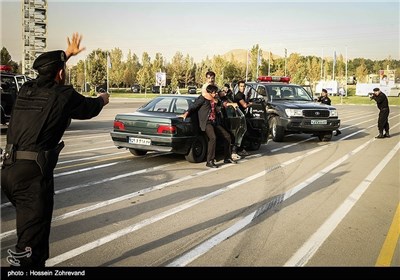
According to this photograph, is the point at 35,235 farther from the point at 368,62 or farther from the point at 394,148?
the point at 368,62

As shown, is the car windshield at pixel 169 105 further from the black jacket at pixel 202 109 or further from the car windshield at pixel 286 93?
the car windshield at pixel 286 93

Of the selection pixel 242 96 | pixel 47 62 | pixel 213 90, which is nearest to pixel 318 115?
pixel 242 96

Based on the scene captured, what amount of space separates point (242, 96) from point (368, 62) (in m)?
144

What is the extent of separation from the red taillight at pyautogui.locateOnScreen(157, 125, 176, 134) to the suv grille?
5713mm

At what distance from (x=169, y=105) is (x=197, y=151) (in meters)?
1.26

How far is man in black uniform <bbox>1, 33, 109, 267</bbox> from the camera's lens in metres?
2.86

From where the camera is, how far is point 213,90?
8.23m

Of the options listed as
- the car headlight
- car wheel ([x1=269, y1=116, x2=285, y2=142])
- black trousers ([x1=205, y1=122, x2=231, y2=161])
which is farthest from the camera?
car wheel ([x1=269, y1=116, x2=285, y2=142])

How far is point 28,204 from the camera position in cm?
286

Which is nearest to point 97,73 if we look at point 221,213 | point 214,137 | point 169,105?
point 169,105

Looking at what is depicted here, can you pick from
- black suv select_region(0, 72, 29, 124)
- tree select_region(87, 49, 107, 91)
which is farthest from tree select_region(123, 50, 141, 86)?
black suv select_region(0, 72, 29, 124)

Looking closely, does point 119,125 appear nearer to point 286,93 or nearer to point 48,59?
point 48,59

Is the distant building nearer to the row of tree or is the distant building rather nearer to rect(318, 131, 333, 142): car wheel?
the row of tree

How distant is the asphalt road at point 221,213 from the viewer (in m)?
3.80
